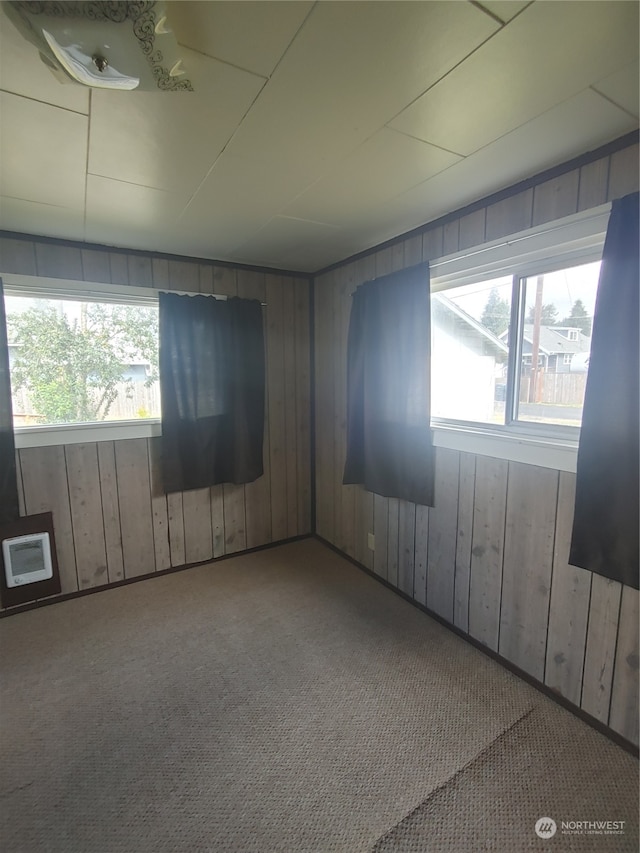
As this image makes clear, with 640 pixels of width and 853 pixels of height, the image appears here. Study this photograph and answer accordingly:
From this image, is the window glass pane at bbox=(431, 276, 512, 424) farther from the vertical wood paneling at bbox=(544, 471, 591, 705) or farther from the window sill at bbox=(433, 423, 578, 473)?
the vertical wood paneling at bbox=(544, 471, 591, 705)

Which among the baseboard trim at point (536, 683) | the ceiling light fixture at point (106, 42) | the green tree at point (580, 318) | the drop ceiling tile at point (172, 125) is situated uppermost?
the drop ceiling tile at point (172, 125)

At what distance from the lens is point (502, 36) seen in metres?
1.04

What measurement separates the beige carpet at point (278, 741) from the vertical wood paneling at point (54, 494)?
312 millimetres

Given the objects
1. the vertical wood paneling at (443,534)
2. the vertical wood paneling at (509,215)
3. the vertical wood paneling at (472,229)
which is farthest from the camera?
the vertical wood paneling at (443,534)

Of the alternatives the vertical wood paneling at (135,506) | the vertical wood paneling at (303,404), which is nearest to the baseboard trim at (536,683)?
the vertical wood paneling at (303,404)

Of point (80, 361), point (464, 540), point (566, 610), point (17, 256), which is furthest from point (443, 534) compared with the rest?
point (17, 256)

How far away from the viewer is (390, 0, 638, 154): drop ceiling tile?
999 millimetres

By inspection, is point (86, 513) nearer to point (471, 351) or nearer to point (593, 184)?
point (471, 351)

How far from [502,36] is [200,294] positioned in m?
2.39

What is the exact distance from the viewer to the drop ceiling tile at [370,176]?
1544mm

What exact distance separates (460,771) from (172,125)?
8.49 feet

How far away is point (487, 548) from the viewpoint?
84.0 inches

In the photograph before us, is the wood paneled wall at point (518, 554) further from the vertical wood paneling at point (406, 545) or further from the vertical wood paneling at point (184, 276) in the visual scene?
the vertical wood paneling at point (184, 276)

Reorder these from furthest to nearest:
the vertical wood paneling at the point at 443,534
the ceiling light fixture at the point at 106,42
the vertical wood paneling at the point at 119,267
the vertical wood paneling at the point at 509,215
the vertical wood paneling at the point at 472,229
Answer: the vertical wood paneling at the point at 119,267 → the vertical wood paneling at the point at 443,534 → the vertical wood paneling at the point at 472,229 → the vertical wood paneling at the point at 509,215 → the ceiling light fixture at the point at 106,42
